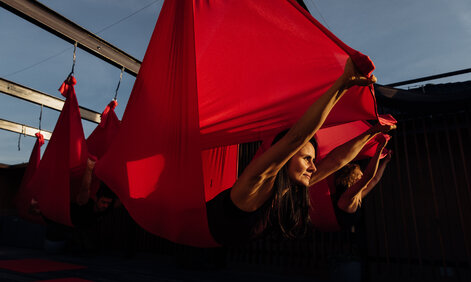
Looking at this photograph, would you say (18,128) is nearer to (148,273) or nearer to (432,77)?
(148,273)

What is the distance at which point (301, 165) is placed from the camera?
1033mm

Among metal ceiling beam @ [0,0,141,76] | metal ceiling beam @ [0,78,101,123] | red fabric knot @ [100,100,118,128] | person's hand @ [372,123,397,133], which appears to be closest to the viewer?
person's hand @ [372,123,397,133]

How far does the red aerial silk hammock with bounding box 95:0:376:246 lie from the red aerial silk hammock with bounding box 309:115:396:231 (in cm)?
43

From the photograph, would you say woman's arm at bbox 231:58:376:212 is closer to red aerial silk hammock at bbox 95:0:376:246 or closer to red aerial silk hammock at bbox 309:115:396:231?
red aerial silk hammock at bbox 95:0:376:246

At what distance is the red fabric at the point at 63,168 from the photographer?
1.61 metres

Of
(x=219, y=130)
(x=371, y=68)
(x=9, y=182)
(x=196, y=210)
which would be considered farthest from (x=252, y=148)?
(x=9, y=182)

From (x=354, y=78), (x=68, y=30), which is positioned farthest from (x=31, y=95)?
(x=354, y=78)

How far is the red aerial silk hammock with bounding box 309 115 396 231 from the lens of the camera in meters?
1.52

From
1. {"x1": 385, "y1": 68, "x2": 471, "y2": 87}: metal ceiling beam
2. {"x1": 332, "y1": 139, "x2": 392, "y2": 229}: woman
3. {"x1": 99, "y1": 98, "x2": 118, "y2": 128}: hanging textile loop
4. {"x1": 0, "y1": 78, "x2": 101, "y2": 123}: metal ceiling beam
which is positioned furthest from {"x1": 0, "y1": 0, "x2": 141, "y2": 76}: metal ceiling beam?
{"x1": 385, "y1": 68, "x2": 471, "y2": 87}: metal ceiling beam

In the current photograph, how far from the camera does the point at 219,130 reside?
116 cm

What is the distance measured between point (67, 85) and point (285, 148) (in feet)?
5.87

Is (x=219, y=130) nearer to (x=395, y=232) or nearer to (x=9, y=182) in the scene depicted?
(x=395, y=232)

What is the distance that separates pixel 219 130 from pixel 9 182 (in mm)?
7096

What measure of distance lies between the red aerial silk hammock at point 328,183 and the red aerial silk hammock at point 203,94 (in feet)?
1.40
